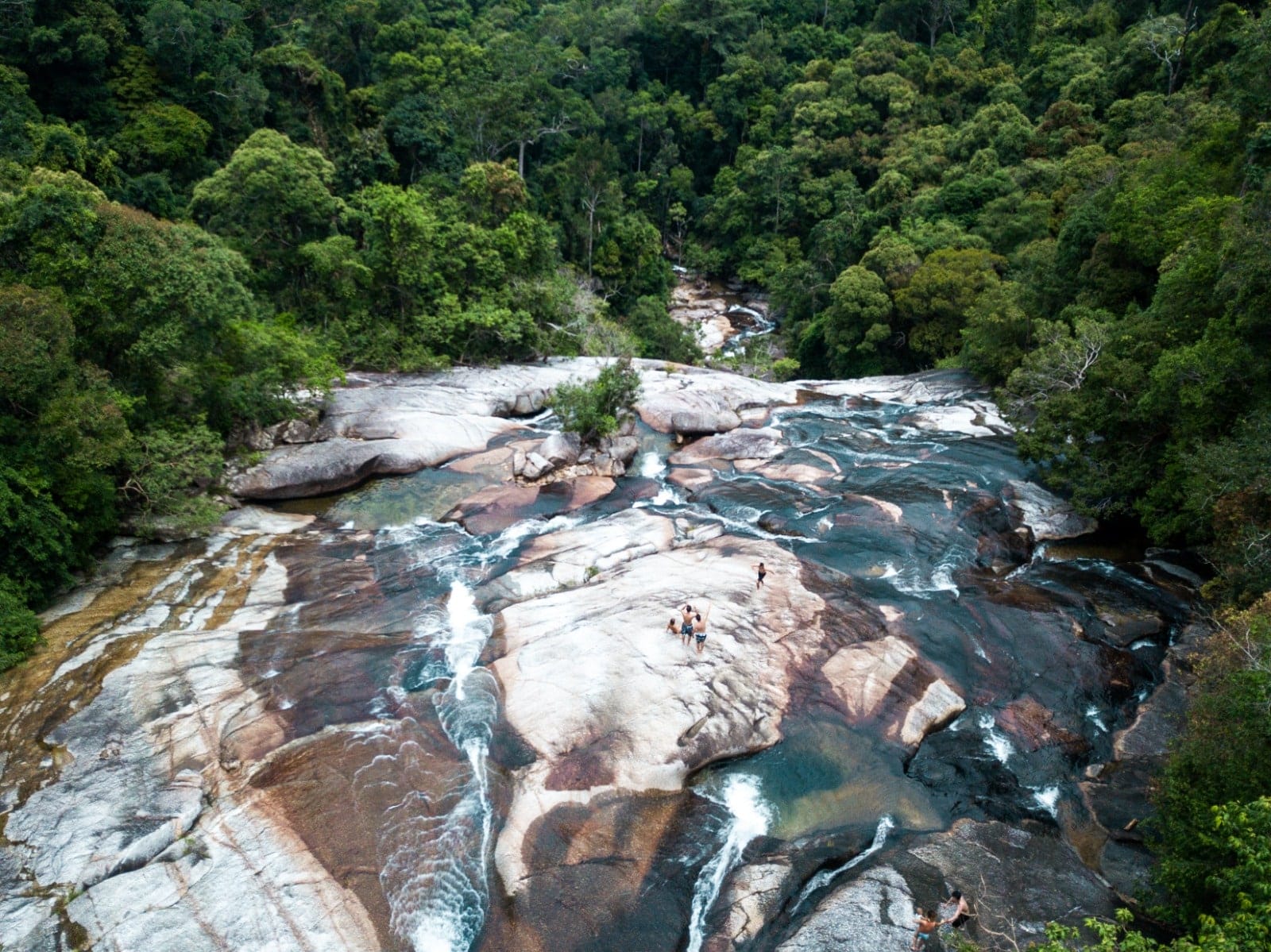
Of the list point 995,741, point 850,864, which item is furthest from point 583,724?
point 995,741

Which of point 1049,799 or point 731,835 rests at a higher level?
point 731,835

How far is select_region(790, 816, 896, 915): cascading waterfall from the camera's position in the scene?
1302 cm

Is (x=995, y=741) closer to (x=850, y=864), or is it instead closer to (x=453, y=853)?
(x=850, y=864)

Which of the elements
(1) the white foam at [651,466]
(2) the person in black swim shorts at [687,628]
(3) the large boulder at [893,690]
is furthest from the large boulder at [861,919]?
(1) the white foam at [651,466]

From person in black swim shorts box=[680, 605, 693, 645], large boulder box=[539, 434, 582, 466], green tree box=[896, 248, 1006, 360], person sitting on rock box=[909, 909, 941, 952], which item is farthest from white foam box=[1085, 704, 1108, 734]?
green tree box=[896, 248, 1006, 360]

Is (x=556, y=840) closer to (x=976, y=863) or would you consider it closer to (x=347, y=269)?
(x=976, y=863)

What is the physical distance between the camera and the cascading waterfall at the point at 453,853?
1215cm

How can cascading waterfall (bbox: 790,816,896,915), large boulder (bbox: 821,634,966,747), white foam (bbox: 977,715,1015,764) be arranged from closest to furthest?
cascading waterfall (bbox: 790,816,896,915)
white foam (bbox: 977,715,1015,764)
large boulder (bbox: 821,634,966,747)

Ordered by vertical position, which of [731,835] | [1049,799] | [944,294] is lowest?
[1049,799]

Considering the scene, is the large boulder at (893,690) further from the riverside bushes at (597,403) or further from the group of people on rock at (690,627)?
the riverside bushes at (597,403)

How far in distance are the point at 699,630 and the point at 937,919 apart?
756cm

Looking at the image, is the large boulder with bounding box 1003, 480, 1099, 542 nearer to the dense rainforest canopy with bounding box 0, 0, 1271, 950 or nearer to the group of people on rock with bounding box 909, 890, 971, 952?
the dense rainforest canopy with bounding box 0, 0, 1271, 950

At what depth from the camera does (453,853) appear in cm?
1326

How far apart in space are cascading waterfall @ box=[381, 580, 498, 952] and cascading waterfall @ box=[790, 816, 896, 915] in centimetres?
558
